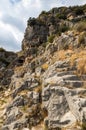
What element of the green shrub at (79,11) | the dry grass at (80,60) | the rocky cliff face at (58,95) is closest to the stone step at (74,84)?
the rocky cliff face at (58,95)

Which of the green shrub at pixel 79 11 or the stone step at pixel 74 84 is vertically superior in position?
the green shrub at pixel 79 11

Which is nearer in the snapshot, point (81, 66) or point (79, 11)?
point (81, 66)

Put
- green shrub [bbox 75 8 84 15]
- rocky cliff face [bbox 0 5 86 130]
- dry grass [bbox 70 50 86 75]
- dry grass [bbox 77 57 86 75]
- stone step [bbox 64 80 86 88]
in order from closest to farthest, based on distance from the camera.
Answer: rocky cliff face [bbox 0 5 86 130]
stone step [bbox 64 80 86 88]
dry grass [bbox 77 57 86 75]
dry grass [bbox 70 50 86 75]
green shrub [bbox 75 8 84 15]

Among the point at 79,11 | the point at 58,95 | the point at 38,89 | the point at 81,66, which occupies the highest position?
the point at 79,11

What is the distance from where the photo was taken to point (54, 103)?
30516 millimetres

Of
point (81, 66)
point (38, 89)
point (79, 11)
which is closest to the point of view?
point (81, 66)

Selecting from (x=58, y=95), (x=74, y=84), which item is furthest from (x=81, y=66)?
(x=58, y=95)

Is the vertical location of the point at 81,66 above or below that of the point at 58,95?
above

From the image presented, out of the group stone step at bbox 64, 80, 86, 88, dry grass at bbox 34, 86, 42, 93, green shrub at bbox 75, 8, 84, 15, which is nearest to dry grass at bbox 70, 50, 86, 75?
stone step at bbox 64, 80, 86, 88

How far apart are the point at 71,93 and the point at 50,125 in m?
3.46

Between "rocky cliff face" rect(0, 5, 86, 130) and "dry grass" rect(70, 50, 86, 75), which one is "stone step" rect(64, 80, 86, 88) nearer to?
"rocky cliff face" rect(0, 5, 86, 130)

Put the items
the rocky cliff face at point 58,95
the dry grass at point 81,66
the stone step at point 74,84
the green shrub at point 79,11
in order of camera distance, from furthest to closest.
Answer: the green shrub at point 79,11 < the dry grass at point 81,66 < the stone step at point 74,84 < the rocky cliff face at point 58,95

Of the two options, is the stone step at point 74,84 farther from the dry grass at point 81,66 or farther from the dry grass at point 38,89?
the dry grass at point 38,89

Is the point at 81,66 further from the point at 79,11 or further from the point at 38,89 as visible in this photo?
the point at 79,11
